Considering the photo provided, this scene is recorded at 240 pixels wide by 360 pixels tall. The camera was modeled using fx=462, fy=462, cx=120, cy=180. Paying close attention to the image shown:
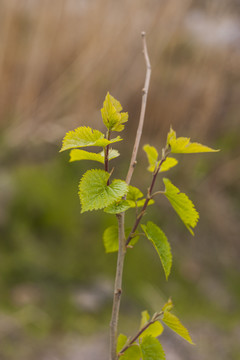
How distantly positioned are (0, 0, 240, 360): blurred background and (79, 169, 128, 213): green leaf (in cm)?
117

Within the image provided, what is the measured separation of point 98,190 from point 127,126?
1614 mm

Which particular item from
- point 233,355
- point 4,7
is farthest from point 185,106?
point 233,355

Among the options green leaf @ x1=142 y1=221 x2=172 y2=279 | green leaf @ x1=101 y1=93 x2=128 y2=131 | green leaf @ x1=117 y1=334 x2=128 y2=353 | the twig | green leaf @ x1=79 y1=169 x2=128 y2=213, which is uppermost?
green leaf @ x1=101 y1=93 x2=128 y2=131

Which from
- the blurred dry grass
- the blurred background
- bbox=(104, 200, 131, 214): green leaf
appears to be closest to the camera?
bbox=(104, 200, 131, 214): green leaf

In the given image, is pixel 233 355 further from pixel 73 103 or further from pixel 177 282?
pixel 73 103

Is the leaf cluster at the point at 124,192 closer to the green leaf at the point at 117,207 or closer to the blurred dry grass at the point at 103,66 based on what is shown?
the green leaf at the point at 117,207

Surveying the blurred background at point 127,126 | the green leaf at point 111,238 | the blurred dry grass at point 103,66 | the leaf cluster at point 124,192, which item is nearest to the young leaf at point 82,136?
the leaf cluster at point 124,192

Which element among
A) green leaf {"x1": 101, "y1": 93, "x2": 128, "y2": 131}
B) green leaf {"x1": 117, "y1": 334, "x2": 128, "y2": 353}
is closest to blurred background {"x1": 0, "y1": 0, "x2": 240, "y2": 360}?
green leaf {"x1": 117, "y1": 334, "x2": 128, "y2": 353}

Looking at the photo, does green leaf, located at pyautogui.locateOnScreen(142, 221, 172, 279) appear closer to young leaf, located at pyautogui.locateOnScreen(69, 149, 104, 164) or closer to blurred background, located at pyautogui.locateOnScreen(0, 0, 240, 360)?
young leaf, located at pyautogui.locateOnScreen(69, 149, 104, 164)

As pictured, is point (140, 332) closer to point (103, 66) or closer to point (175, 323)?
point (175, 323)

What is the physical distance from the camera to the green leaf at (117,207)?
0.36 metres

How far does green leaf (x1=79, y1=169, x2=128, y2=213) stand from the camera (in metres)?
0.36

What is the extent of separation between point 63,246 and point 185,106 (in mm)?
801

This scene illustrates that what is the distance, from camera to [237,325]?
5.06 feet
